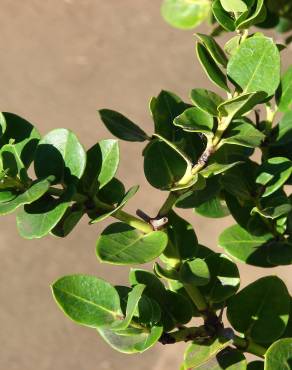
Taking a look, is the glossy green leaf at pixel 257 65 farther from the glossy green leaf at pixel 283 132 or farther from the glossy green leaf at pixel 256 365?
the glossy green leaf at pixel 256 365

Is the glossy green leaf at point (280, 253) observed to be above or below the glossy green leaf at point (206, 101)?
below

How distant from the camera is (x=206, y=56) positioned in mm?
676

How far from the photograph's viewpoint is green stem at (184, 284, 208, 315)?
0.73m

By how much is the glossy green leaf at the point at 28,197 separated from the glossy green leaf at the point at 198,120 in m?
0.14

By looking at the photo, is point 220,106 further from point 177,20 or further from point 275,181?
point 177,20

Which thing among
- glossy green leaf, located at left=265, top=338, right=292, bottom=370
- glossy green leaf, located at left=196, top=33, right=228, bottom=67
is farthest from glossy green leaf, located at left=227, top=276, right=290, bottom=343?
glossy green leaf, located at left=196, top=33, right=228, bottom=67

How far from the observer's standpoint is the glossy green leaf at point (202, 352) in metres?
0.69

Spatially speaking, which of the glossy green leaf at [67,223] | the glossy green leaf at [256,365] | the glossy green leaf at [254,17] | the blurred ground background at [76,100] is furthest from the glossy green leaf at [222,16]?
the blurred ground background at [76,100]

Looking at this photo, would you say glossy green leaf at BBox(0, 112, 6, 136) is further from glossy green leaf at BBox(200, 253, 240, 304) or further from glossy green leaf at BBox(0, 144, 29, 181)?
glossy green leaf at BBox(200, 253, 240, 304)

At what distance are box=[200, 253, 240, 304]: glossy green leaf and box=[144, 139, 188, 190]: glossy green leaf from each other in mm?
102

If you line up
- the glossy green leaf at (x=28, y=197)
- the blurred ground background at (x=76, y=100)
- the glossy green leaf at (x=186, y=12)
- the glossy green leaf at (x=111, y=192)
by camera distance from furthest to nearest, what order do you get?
the blurred ground background at (x=76, y=100) → the glossy green leaf at (x=186, y=12) → the glossy green leaf at (x=111, y=192) → the glossy green leaf at (x=28, y=197)

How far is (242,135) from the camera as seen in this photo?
65cm

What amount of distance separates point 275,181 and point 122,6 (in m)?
3.20

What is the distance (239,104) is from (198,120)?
6cm
